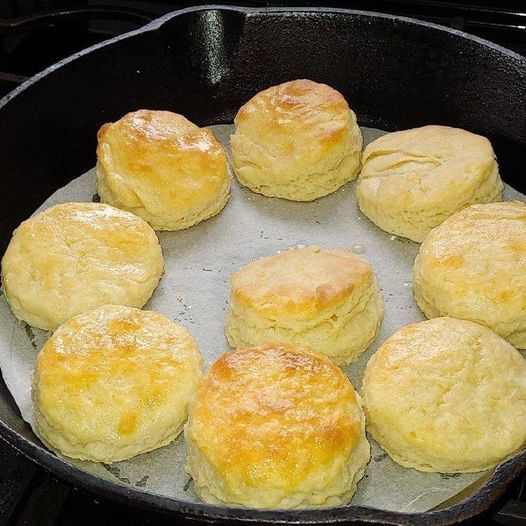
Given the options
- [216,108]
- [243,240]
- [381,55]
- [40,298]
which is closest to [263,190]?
[243,240]

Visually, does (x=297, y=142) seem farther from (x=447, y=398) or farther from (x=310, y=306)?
(x=447, y=398)

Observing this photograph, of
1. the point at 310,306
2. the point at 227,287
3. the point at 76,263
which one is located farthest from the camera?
the point at 227,287

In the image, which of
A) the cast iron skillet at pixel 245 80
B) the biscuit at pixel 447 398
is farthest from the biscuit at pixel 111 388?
the cast iron skillet at pixel 245 80

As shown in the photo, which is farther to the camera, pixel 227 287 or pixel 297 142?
pixel 297 142

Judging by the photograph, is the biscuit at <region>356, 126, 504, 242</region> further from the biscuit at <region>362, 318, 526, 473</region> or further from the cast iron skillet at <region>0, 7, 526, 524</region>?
the biscuit at <region>362, 318, 526, 473</region>

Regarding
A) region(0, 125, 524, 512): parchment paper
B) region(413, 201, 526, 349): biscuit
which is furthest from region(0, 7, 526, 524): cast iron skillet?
region(413, 201, 526, 349): biscuit

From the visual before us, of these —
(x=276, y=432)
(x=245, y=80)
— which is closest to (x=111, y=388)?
(x=276, y=432)

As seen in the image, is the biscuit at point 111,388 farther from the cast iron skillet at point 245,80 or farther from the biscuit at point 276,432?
the cast iron skillet at point 245,80
